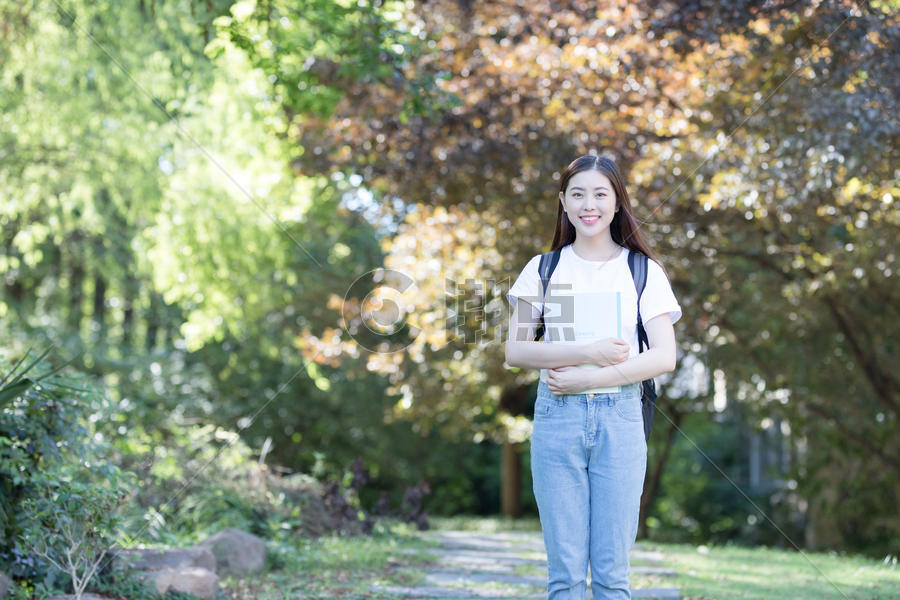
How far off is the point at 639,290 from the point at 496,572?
2863 millimetres

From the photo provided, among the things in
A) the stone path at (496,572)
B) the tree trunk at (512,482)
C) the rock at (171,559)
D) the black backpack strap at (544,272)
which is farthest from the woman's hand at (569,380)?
the tree trunk at (512,482)

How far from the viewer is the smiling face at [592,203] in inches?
99.2

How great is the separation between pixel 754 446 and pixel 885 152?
13.7 metres

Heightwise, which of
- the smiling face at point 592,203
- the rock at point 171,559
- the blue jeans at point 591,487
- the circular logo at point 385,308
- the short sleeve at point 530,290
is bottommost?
the rock at point 171,559

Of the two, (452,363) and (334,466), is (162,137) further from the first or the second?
(334,466)

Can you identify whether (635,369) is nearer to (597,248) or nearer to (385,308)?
(597,248)

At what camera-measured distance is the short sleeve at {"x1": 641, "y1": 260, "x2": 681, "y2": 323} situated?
8.06 feet

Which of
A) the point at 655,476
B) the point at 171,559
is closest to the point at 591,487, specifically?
the point at 171,559

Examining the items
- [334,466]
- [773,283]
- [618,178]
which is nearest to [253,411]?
[334,466]

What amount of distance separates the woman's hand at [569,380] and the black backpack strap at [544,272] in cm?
19

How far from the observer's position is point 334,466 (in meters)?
15.4

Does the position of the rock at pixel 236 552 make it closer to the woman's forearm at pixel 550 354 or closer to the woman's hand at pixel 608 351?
the woman's forearm at pixel 550 354

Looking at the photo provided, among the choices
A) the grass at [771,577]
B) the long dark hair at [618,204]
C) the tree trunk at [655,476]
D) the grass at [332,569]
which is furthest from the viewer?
the tree trunk at [655,476]

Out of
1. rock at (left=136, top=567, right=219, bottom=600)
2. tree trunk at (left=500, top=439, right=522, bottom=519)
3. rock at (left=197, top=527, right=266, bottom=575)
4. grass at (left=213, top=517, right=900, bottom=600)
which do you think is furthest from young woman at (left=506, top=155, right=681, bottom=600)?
tree trunk at (left=500, top=439, right=522, bottom=519)
